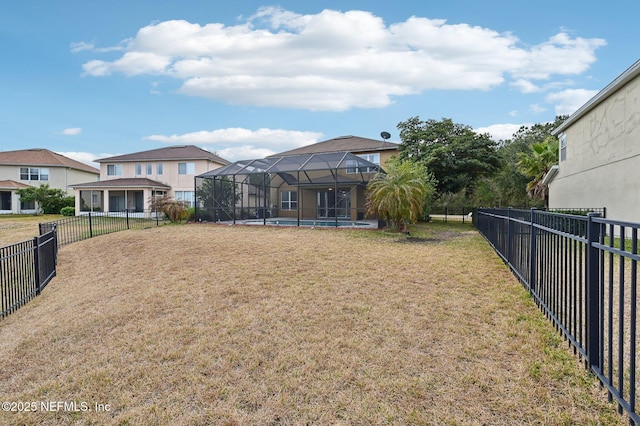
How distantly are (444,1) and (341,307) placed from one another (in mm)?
11336

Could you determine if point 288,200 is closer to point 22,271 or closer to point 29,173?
point 22,271

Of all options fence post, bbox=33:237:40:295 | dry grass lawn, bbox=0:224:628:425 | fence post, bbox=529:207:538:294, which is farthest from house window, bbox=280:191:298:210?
fence post, bbox=529:207:538:294

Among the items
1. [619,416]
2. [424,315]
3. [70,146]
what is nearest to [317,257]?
[424,315]

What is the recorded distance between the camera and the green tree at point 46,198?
27312 millimetres

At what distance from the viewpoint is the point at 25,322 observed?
5.08 meters

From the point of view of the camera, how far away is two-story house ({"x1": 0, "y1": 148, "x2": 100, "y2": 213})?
2933 centimetres

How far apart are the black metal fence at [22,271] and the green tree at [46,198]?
25.5 meters

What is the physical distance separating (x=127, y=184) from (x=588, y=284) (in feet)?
95.1

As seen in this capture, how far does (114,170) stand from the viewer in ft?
95.8

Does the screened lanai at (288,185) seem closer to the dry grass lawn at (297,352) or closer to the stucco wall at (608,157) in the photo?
the stucco wall at (608,157)

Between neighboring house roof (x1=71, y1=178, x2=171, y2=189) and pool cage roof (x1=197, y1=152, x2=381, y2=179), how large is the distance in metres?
9.17

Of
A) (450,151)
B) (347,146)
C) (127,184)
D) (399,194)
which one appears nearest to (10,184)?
(127,184)

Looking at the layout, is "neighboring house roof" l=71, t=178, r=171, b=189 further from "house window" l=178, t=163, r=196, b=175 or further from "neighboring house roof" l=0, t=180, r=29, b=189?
"neighboring house roof" l=0, t=180, r=29, b=189

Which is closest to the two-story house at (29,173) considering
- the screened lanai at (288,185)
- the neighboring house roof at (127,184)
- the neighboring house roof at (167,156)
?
the neighboring house roof at (127,184)
